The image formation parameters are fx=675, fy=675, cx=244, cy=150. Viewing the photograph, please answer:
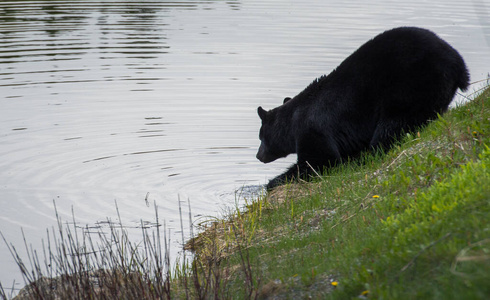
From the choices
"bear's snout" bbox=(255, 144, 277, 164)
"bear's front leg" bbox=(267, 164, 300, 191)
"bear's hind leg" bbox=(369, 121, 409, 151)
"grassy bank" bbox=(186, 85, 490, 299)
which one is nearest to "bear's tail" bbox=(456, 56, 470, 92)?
"grassy bank" bbox=(186, 85, 490, 299)

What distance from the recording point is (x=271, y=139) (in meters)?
10.9

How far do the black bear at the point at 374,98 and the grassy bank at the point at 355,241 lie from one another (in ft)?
1.39

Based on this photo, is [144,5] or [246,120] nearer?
[246,120]

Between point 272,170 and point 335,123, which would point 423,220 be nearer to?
point 335,123

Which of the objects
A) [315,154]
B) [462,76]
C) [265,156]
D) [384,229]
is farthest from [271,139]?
[384,229]

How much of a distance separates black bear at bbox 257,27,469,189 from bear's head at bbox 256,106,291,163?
0.86ft

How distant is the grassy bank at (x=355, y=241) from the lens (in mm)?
4652

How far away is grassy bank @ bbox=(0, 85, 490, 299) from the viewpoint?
15.3 ft

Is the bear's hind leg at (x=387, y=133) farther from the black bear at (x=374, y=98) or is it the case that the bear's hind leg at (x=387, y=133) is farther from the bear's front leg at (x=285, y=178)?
the bear's front leg at (x=285, y=178)

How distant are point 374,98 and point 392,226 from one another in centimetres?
415

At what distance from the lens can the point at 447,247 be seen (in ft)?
15.3

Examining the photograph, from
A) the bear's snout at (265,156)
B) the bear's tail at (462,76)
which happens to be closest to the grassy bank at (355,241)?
the bear's tail at (462,76)

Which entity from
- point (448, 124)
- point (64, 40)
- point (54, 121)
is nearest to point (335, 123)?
point (448, 124)

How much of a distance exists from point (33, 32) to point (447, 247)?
24531 millimetres
